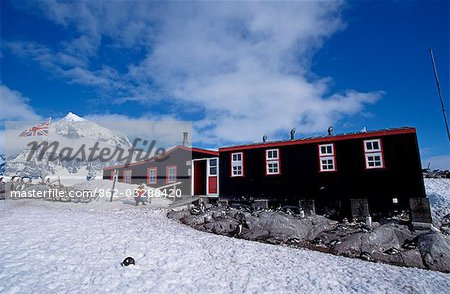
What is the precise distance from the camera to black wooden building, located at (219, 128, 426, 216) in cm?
1424

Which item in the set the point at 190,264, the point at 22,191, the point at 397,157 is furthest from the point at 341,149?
the point at 22,191

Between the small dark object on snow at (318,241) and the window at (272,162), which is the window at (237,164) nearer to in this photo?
the window at (272,162)

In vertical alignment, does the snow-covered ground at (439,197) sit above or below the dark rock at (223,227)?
above

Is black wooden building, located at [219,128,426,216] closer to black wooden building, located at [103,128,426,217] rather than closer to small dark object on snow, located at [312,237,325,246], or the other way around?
black wooden building, located at [103,128,426,217]

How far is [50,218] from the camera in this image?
1181 cm

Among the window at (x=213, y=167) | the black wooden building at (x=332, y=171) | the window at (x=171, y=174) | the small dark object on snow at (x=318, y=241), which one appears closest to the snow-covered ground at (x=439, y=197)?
the black wooden building at (x=332, y=171)

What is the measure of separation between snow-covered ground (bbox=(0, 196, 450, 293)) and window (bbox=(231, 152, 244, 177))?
8534 mm

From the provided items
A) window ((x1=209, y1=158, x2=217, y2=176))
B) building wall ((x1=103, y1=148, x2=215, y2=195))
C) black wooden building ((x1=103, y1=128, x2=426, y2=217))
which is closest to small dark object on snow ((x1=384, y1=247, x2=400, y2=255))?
black wooden building ((x1=103, y1=128, x2=426, y2=217))

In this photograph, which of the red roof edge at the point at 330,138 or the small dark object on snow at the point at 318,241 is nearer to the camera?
the small dark object on snow at the point at 318,241

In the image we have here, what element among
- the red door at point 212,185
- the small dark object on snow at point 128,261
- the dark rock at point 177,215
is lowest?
the small dark object on snow at point 128,261

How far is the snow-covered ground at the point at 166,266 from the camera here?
6207mm

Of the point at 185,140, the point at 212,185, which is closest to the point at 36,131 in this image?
the point at 185,140

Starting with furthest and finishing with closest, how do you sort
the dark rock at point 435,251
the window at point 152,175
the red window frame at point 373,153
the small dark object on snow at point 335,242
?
the window at point 152,175
the red window frame at point 373,153
the small dark object on snow at point 335,242
the dark rock at point 435,251

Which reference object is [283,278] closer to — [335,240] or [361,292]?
[361,292]
